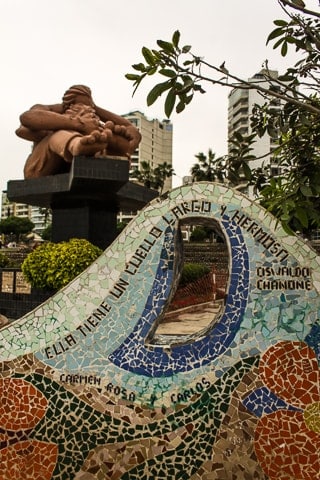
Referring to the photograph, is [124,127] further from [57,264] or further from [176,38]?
[176,38]

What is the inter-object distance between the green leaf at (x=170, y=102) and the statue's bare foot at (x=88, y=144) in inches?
363

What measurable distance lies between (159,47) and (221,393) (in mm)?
2330

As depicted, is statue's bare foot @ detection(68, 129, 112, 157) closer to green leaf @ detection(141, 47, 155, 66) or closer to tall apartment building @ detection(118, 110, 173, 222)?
green leaf @ detection(141, 47, 155, 66)

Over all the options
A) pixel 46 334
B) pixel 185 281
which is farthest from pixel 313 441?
pixel 185 281

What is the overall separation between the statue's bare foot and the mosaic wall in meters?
8.79

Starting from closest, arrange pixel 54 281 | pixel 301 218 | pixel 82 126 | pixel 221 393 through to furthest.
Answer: pixel 301 218
pixel 221 393
pixel 54 281
pixel 82 126

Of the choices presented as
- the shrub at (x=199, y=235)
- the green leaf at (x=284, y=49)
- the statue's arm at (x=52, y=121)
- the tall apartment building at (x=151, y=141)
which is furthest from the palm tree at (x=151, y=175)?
the green leaf at (x=284, y=49)

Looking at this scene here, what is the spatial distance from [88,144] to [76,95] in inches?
104

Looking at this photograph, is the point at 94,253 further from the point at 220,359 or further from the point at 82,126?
the point at 220,359

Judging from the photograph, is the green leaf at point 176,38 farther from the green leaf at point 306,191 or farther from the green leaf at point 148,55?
the green leaf at point 306,191

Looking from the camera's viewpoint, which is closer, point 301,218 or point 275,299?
point 301,218

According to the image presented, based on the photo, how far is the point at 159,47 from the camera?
9.67 ft

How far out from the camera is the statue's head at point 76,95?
13570 millimetres

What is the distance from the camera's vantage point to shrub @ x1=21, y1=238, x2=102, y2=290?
980 centimetres
